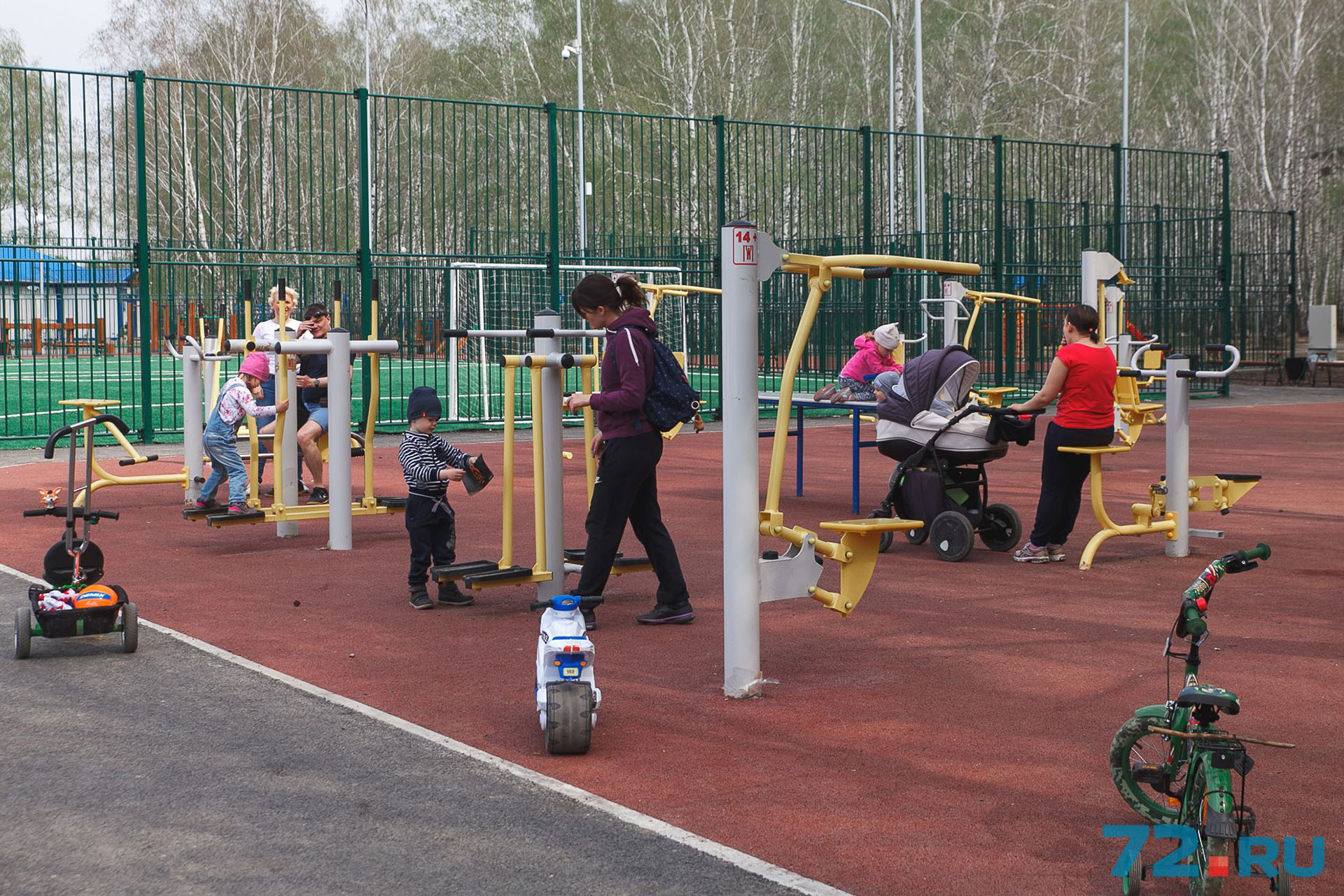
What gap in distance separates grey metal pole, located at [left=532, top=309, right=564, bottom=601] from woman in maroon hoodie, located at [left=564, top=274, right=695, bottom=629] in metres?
0.27

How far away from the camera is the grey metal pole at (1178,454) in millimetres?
9719

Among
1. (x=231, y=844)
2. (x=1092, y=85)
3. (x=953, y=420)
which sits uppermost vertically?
(x=1092, y=85)

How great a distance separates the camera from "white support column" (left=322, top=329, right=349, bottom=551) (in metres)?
10.1

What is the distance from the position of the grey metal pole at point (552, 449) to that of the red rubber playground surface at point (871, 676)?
1.31ft

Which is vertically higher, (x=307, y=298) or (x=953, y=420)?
(x=307, y=298)

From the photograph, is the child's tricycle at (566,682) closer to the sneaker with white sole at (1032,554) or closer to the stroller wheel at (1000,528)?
the sneaker with white sole at (1032,554)

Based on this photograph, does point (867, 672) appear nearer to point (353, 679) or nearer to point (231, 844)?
point (353, 679)

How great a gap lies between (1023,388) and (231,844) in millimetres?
22790

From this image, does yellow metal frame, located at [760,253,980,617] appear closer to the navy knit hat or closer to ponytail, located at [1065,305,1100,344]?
the navy knit hat

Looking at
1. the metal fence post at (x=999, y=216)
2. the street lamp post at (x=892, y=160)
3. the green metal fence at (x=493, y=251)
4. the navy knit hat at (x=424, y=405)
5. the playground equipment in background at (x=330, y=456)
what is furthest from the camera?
the street lamp post at (x=892, y=160)

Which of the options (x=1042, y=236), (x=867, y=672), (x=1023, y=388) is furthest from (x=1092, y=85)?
(x=867, y=672)

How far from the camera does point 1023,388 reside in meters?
25.8

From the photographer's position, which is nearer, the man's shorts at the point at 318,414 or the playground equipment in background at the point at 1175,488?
the playground equipment in background at the point at 1175,488

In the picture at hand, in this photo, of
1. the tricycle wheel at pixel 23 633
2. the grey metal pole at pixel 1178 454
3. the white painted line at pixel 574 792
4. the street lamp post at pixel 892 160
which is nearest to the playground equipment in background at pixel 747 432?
the white painted line at pixel 574 792
